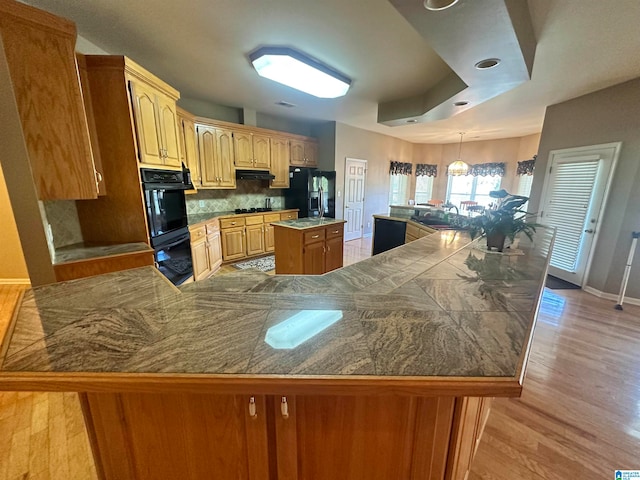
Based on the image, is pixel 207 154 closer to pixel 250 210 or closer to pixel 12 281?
pixel 250 210

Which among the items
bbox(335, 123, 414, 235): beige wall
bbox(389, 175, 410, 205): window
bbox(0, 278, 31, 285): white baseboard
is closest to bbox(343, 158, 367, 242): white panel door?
bbox(335, 123, 414, 235): beige wall

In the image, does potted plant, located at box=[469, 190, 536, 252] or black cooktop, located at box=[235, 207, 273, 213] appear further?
black cooktop, located at box=[235, 207, 273, 213]

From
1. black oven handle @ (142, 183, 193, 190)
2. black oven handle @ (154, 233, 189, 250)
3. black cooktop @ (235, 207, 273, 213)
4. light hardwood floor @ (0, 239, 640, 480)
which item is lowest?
light hardwood floor @ (0, 239, 640, 480)

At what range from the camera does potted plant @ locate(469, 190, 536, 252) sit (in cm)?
179

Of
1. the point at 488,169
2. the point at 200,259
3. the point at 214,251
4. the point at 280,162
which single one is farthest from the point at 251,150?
the point at 488,169

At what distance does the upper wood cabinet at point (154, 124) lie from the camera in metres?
2.22

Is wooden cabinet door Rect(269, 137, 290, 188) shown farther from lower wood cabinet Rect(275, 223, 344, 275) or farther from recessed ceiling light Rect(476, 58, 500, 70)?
recessed ceiling light Rect(476, 58, 500, 70)

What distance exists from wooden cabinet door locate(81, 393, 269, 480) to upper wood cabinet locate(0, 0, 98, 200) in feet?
5.57

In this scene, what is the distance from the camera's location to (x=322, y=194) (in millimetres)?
5254

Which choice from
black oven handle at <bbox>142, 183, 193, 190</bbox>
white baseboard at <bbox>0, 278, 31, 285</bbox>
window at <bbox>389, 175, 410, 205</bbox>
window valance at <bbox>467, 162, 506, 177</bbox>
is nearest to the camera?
black oven handle at <bbox>142, 183, 193, 190</bbox>

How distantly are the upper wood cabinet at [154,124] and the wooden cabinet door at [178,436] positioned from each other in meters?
2.14

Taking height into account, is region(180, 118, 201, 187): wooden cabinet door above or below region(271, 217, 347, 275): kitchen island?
above

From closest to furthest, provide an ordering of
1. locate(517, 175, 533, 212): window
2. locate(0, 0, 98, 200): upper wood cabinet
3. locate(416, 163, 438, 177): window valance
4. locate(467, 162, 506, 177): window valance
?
1. locate(0, 0, 98, 200): upper wood cabinet
2. locate(517, 175, 533, 212): window
3. locate(467, 162, 506, 177): window valance
4. locate(416, 163, 438, 177): window valance

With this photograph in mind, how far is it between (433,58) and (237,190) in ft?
12.3
